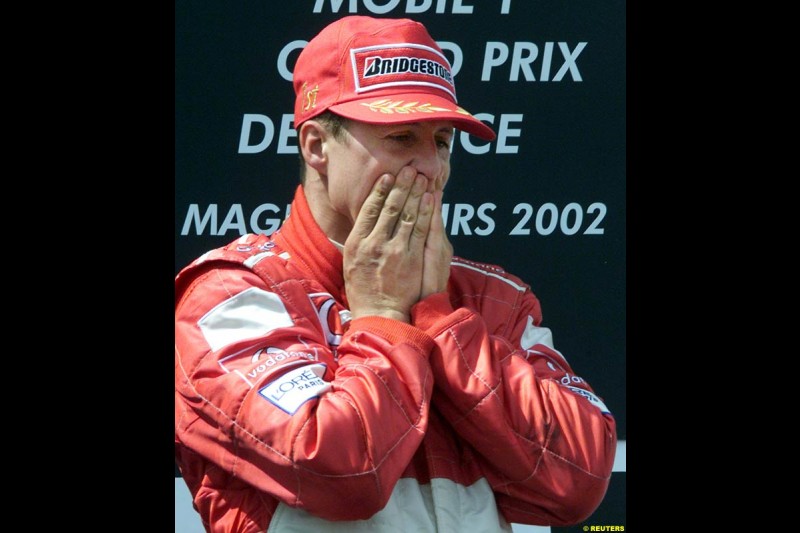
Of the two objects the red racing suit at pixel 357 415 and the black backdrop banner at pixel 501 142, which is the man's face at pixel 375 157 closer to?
the red racing suit at pixel 357 415

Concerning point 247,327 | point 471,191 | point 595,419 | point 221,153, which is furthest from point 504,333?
point 221,153

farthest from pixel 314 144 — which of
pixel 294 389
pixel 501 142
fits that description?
pixel 501 142

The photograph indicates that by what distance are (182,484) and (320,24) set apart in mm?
1469

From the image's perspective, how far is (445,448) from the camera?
2297mm

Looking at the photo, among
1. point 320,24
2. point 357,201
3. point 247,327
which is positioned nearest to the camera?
point 247,327

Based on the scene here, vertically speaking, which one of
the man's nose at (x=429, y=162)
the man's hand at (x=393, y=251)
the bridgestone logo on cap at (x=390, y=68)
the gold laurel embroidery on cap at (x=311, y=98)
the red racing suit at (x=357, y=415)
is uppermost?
the bridgestone logo on cap at (x=390, y=68)

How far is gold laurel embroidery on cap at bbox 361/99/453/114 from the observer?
2.34 meters

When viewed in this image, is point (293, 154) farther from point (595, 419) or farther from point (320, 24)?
point (595, 419)

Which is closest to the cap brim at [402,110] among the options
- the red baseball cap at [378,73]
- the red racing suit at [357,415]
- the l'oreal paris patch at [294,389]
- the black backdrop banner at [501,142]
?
the red baseball cap at [378,73]

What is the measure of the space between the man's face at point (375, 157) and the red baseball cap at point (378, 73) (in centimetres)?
5

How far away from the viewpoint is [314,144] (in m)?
2.51

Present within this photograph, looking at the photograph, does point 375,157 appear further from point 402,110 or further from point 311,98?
point 311,98

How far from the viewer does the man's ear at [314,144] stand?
2488mm

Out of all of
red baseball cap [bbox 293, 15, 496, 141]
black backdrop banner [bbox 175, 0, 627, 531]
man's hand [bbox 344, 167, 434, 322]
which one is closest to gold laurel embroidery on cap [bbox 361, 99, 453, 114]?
red baseball cap [bbox 293, 15, 496, 141]
